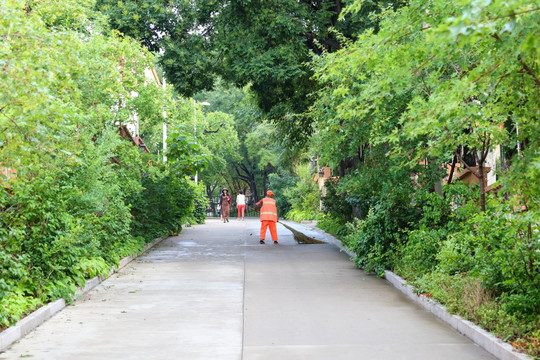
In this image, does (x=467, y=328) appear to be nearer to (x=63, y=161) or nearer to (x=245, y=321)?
(x=245, y=321)

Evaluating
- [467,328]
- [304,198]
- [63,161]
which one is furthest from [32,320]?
[304,198]

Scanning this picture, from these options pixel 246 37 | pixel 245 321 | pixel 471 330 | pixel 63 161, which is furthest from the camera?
pixel 246 37

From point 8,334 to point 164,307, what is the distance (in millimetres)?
3244

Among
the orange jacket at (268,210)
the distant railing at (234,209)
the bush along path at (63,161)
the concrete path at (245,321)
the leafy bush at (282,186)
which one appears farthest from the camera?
the distant railing at (234,209)

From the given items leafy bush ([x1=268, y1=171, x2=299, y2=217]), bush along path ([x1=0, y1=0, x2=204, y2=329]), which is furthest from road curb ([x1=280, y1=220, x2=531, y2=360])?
leafy bush ([x1=268, y1=171, x2=299, y2=217])

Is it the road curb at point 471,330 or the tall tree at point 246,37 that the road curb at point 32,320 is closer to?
the road curb at point 471,330

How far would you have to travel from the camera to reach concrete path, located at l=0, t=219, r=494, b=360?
7914 mm

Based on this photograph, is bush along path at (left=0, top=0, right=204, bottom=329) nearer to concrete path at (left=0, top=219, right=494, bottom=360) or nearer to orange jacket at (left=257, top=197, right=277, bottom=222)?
concrete path at (left=0, top=219, right=494, bottom=360)

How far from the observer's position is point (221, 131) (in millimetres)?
57688

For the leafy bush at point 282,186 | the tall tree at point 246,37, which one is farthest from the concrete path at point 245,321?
the leafy bush at point 282,186

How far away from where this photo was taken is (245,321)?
9.82 metres

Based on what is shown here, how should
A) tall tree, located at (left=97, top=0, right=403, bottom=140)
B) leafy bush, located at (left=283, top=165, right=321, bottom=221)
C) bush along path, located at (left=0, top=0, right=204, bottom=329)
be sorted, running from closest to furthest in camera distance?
bush along path, located at (left=0, top=0, right=204, bottom=329) < tall tree, located at (left=97, top=0, right=403, bottom=140) < leafy bush, located at (left=283, top=165, right=321, bottom=221)

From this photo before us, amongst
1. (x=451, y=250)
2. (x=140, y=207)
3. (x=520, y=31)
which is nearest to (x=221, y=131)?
(x=140, y=207)

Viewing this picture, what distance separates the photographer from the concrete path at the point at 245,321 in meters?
7.91
